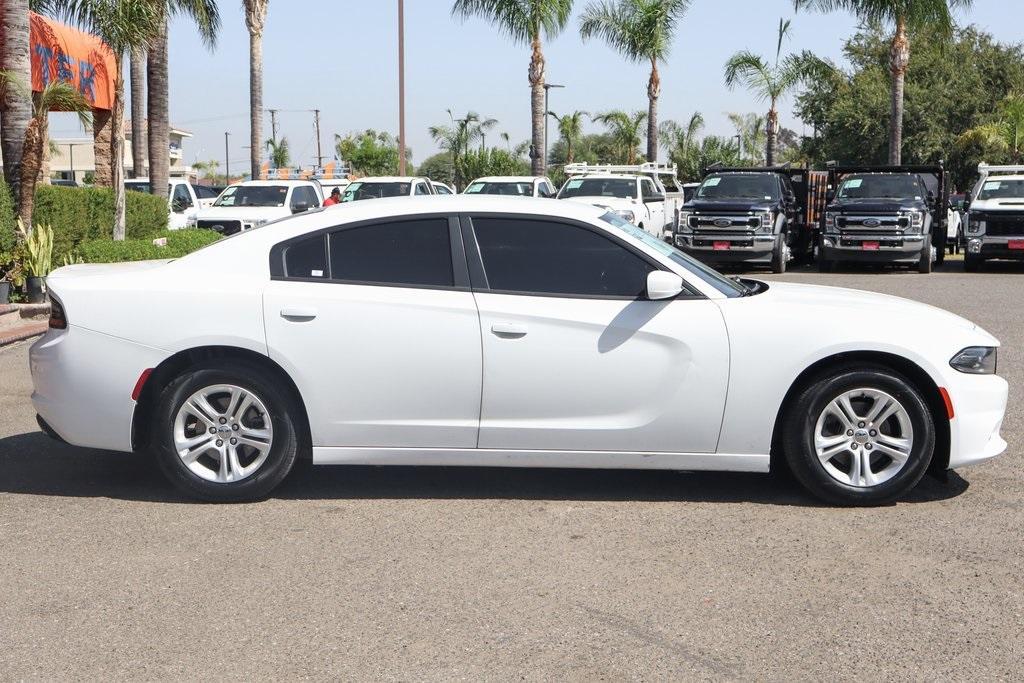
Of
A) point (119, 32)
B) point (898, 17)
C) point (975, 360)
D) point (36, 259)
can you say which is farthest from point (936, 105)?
point (975, 360)

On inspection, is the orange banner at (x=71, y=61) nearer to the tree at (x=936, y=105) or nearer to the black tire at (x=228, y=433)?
the black tire at (x=228, y=433)

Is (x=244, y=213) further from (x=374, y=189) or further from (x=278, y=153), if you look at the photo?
(x=278, y=153)

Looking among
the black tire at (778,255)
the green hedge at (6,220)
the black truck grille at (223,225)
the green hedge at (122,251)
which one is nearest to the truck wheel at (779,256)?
the black tire at (778,255)

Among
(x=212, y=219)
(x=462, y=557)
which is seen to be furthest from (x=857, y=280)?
(x=462, y=557)

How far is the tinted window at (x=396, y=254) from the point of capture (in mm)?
6160

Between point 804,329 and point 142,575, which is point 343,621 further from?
point 804,329

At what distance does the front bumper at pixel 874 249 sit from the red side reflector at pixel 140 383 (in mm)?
18504

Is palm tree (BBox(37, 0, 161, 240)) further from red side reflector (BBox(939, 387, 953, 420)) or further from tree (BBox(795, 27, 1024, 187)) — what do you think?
tree (BBox(795, 27, 1024, 187))

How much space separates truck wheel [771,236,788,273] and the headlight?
16.7m

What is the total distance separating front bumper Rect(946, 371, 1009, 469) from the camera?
597 cm

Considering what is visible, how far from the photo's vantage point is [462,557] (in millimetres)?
5305

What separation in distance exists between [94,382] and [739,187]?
63.0 feet

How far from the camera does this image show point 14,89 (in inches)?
623

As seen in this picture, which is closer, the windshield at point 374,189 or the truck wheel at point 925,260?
the truck wheel at point 925,260
